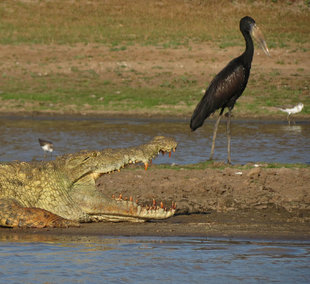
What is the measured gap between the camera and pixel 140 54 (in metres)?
25.2

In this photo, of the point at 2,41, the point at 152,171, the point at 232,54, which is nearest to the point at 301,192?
the point at 152,171

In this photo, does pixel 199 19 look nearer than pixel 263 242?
No

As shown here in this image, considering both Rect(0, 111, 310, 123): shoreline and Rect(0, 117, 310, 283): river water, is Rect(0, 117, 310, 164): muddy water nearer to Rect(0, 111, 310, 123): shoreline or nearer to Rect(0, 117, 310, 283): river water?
Rect(0, 111, 310, 123): shoreline

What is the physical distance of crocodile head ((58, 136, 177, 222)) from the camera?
24.1 ft

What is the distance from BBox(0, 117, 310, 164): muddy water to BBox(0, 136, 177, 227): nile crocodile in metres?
4.30

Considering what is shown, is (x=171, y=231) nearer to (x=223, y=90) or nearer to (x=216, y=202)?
(x=216, y=202)

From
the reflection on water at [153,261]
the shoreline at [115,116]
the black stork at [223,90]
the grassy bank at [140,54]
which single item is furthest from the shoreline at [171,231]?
the grassy bank at [140,54]

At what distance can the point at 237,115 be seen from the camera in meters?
18.5

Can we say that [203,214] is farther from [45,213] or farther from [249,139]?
[249,139]

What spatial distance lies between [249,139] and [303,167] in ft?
15.2

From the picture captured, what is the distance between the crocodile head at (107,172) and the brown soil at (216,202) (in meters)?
0.15

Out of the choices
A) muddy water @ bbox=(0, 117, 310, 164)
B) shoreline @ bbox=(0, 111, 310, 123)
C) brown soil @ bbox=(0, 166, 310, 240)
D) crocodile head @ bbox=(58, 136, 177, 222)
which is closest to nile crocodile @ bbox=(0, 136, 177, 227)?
crocodile head @ bbox=(58, 136, 177, 222)

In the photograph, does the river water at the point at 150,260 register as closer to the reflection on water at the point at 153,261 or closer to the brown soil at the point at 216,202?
the reflection on water at the point at 153,261

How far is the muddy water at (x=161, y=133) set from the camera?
1257cm
